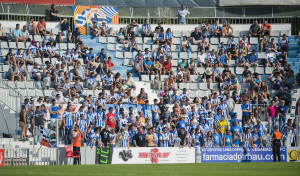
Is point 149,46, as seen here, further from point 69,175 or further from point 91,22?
point 69,175

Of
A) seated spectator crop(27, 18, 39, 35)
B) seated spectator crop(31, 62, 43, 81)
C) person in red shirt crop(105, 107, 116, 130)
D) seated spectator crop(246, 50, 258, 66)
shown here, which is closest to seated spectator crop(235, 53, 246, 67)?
seated spectator crop(246, 50, 258, 66)

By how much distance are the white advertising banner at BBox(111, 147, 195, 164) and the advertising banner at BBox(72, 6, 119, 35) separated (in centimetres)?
983

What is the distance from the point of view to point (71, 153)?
21.0 m

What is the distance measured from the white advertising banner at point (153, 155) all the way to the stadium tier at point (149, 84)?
40 centimetres

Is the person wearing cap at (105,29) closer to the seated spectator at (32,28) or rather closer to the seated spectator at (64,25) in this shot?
the seated spectator at (64,25)

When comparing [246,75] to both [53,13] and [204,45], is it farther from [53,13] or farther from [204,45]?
[53,13]

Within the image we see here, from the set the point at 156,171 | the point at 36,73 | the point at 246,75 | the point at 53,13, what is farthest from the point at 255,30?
the point at 156,171

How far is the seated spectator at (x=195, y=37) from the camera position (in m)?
29.4

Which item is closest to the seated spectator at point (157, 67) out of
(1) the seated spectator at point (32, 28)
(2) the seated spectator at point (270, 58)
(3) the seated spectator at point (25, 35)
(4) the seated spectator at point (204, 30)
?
(4) the seated spectator at point (204, 30)

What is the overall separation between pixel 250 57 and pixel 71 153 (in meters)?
11.9

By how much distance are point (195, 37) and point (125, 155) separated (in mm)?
9851

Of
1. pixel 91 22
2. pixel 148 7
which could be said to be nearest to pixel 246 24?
pixel 148 7

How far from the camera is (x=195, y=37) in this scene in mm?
29578

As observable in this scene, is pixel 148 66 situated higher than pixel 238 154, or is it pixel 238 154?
pixel 148 66
